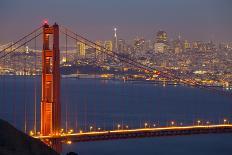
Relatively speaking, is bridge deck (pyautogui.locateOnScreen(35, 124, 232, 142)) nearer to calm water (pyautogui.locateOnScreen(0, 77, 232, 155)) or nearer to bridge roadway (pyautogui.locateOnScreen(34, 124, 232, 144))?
bridge roadway (pyautogui.locateOnScreen(34, 124, 232, 144))

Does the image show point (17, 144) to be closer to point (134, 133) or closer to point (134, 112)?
point (134, 133)

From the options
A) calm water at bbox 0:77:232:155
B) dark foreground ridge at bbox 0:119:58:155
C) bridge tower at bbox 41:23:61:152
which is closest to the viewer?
dark foreground ridge at bbox 0:119:58:155

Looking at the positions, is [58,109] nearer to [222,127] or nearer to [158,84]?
[222,127]

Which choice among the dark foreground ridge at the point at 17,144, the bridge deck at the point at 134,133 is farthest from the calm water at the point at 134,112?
the dark foreground ridge at the point at 17,144

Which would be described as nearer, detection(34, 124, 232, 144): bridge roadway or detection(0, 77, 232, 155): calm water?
detection(34, 124, 232, 144): bridge roadway

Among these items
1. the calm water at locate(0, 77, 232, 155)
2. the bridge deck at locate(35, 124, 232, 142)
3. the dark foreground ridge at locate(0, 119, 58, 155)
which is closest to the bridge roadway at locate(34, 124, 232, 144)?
the bridge deck at locate(35, 124, 232, 142)

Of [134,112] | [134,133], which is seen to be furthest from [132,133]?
[134,112]

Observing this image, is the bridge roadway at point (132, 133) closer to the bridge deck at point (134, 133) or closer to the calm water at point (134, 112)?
the bridge deck at point (134, 133)
